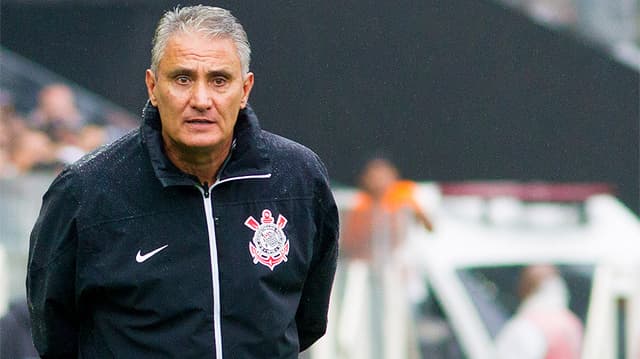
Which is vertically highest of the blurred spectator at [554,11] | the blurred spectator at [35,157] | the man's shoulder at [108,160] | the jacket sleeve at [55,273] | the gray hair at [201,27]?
the blurred spectator at [554,11]

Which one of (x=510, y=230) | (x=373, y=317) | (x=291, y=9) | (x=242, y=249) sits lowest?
(x=242, y=249)

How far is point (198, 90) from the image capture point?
3283 mm

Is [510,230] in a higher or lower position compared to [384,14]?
lower

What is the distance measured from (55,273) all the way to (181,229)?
31 cm

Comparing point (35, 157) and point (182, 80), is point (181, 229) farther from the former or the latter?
point (35, 157)

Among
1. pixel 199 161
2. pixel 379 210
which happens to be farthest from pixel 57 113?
pixel 199 161

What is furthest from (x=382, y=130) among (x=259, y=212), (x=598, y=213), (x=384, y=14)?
(x=259, y=212)

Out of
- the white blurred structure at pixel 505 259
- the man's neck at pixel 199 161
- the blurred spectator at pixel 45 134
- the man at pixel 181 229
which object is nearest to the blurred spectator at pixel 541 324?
the white blurred structure at pixel 505 259

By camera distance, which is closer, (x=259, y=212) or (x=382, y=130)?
(x=259, y=212)

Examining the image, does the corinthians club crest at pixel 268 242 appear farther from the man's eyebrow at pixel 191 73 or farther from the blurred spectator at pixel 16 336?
the blurred spectator at pixel 16 336

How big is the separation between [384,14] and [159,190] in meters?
4.02

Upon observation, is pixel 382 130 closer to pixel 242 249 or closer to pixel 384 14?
pixel 384 14

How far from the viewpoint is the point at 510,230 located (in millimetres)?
7391

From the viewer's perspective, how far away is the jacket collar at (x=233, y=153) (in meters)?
3.32
